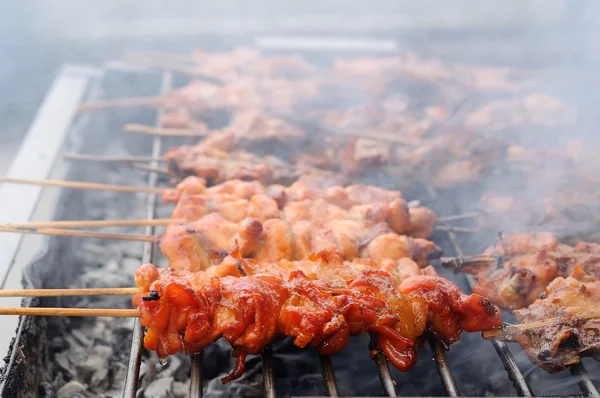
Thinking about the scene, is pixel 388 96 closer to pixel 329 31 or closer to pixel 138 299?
pixel 329 31

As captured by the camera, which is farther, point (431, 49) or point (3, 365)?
point (431, 49)

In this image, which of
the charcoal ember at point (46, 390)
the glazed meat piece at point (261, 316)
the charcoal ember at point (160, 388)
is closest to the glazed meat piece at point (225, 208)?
the glazed meat piece at point (261, 316)

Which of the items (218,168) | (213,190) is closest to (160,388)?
(213,190)

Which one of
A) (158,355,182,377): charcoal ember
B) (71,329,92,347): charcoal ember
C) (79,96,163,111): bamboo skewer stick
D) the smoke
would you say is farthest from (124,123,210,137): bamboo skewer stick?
(158,355,182,377): charcoal ember

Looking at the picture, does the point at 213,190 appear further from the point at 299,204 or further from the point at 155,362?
the point at 155,362

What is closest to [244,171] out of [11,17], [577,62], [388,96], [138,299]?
[138,299]
